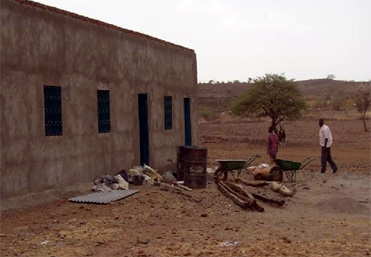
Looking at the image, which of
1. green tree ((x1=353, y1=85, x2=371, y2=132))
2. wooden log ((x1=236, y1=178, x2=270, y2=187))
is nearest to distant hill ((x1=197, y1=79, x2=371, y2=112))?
green tree ((x1=353, y1=85, x2=371, y2=132))

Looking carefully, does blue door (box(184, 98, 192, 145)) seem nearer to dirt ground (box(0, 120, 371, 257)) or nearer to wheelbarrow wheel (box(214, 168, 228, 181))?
wheelbarrow wheel (box(214, 168, 228, 181))

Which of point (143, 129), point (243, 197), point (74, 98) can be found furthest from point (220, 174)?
point (74, 98)

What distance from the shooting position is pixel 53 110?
11.2m

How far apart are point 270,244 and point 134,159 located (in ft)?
23.0

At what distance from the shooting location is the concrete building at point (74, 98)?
10.1 m

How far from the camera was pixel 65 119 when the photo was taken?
11555 millimetres

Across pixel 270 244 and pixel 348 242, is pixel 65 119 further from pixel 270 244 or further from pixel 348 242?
pixel 348 242

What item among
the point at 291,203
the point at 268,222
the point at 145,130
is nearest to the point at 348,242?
the point at 268,222

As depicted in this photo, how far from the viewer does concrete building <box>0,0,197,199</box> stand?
10.1 metres

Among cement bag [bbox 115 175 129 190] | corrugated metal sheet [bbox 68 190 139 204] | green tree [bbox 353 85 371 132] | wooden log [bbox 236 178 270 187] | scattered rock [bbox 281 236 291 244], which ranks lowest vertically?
scattered rock [bbox 281 236 291 244]

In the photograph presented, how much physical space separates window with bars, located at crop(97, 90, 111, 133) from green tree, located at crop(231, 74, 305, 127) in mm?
19171

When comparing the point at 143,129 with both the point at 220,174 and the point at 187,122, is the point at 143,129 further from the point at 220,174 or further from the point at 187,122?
the point at 187,122

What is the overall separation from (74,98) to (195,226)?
14.2ft

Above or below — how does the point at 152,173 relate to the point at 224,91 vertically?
below
